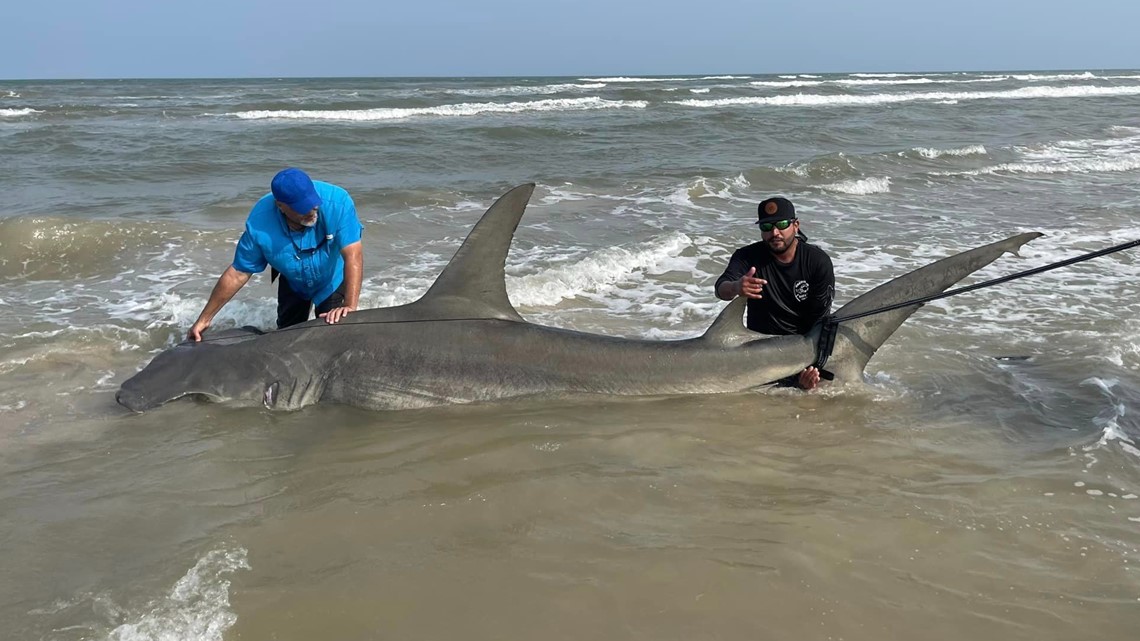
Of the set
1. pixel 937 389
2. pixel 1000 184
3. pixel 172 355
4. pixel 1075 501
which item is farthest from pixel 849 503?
pixel 1000 184

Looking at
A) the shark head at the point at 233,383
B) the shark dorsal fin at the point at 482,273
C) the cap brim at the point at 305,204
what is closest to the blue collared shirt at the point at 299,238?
the cap brim at the point at 305,204

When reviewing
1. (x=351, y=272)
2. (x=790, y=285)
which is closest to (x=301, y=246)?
(x=351, y=272)

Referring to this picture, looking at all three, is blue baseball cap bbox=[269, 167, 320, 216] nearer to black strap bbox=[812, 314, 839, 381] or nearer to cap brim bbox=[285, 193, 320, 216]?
cap brim bbox=[285, 193, 320, 216]

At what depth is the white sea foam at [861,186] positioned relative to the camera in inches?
524

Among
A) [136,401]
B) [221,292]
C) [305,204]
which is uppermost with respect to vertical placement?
[305,204]

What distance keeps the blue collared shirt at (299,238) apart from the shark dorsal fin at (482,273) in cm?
67

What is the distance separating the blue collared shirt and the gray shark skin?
0.46 metres

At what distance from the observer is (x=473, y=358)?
4496mm

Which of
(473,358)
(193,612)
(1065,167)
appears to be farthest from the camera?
(1065,167)

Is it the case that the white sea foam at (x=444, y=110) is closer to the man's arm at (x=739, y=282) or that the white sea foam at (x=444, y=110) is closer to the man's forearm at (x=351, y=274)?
the man's forearm at (x=351, y=274)

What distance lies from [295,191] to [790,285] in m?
2.75

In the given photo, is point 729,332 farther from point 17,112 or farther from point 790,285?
point 17,112

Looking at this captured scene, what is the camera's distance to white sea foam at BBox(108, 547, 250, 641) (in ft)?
8.32

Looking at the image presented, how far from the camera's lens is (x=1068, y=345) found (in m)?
5.56
